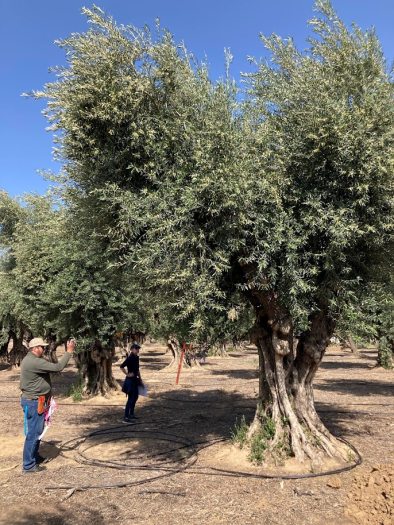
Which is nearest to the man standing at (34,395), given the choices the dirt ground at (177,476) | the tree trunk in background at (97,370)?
the dirt ground at (177,476)

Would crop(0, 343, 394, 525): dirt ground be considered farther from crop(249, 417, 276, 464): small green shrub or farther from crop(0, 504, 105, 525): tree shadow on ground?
crop(249, 417, 276, 464): small green shrub

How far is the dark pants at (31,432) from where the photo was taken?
7457 mm

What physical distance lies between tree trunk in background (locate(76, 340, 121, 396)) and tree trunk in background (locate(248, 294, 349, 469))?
27.0 feet

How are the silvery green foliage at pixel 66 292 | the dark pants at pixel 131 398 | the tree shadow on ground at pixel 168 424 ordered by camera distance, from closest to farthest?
the tree shadow on ground at pixel 168 424 < the dark pants at pixel 131 398 < the silvery green foliage at pixel 66 292

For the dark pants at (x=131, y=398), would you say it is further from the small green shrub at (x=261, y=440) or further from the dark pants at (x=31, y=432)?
the small green shrub at (x=261, y=440)

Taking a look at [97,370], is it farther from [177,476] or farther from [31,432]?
[177,476]

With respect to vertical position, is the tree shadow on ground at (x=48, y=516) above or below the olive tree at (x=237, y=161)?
below

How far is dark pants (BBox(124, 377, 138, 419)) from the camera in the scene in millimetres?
11766

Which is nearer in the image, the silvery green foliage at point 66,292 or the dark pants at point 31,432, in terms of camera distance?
the dark pants at point 31,432

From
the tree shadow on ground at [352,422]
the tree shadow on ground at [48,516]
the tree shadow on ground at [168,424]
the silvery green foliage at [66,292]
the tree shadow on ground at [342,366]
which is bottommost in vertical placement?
the tree shadow on ground at [48,516]

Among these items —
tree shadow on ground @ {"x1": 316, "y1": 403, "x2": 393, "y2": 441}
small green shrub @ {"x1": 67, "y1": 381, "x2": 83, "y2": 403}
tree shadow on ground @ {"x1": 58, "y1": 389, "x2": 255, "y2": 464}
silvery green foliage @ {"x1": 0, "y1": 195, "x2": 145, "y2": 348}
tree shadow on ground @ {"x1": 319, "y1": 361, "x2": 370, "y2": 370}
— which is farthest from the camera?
tree shadow on ground @ {"x1": 319, "y1": 361, "x2": 370, "y2": 370}

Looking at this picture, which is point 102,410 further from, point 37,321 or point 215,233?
point 215,233

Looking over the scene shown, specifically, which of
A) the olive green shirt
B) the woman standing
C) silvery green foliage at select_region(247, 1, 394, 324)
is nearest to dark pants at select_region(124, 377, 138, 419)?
the woman standing

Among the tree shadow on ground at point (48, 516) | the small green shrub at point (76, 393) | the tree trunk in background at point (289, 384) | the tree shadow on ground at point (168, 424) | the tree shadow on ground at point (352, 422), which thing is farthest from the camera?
the small green shrub at point (76, 393)
